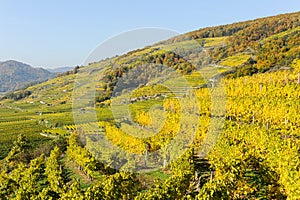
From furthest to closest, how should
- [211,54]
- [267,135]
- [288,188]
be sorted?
[211,54], [267,135], [288,188]

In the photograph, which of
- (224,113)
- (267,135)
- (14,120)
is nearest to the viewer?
(267,135)

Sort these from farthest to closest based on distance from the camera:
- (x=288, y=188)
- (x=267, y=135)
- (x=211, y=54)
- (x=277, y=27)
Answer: (x=277, y=27), (x=211, y=54), (x=267, y=135), (x=288, y=188)

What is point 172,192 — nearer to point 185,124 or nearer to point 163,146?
point 163,146

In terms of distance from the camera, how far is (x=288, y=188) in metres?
15.8

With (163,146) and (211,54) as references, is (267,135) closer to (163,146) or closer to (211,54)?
(163,146)

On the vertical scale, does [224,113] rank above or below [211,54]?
below

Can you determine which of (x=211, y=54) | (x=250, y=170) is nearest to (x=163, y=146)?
(x=250, y=170)

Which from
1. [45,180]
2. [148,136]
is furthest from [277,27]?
[45,180]

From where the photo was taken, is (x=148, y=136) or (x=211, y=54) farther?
(x=211, y=54)

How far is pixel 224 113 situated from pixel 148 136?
403 inches

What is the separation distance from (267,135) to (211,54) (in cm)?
9076

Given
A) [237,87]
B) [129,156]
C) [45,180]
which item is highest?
[237,87]

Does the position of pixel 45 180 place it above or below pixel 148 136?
below

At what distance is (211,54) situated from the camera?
370 feet
